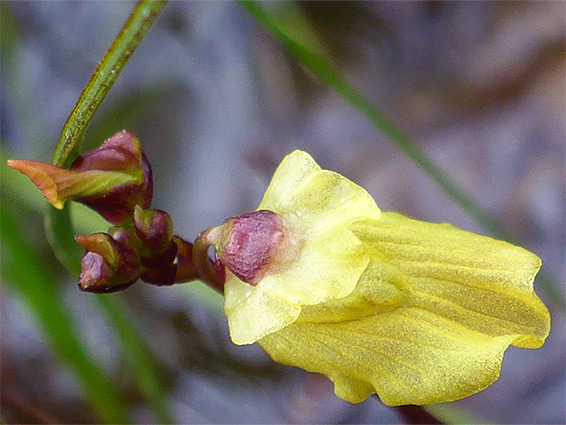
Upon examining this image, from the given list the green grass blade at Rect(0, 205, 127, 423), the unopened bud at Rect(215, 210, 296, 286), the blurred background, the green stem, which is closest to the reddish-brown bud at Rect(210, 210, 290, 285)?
the unopened bud at Rect(215, 210, 296, 286)

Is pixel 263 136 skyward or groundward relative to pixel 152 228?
skyward

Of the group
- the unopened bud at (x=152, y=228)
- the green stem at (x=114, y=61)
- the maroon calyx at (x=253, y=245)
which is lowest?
the unopened bud at (x=152, y=228)

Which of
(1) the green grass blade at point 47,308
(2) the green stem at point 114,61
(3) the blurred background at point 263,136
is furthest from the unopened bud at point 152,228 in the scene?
(3) the blurred background at point 263,136

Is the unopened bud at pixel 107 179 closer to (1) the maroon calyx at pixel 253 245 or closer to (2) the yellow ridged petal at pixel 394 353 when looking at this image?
(1) the maroon calyx at pixel 253 245

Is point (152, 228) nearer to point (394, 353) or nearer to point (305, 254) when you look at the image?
point (305, 254)

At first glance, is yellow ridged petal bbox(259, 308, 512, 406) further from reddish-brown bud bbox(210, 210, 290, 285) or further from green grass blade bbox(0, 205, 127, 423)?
green grass blade bbox(0, 205, 127, 423)

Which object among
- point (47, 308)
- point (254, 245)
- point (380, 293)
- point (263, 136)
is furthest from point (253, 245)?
point (263, 136)

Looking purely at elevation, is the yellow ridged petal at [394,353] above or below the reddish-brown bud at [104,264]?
above

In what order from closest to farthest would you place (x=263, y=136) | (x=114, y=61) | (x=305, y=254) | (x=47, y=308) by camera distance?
(x=114, y=61)
(x=305, y=254)
(x=47, y=308)
(x=263, y=136)
